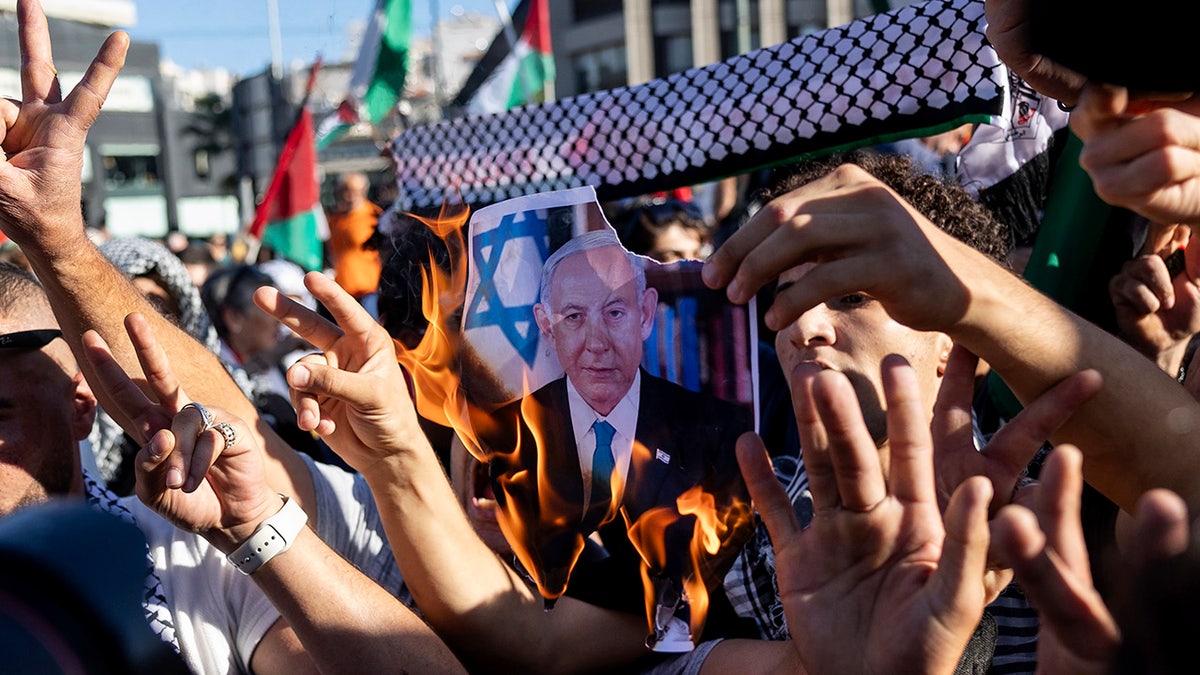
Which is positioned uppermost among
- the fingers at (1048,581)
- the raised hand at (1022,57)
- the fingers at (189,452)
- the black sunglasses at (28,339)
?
the raised hand at (1022,57)

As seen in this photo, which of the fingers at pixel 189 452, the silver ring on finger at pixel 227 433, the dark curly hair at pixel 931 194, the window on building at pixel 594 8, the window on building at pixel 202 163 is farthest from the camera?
the window on building at pixel 202 163

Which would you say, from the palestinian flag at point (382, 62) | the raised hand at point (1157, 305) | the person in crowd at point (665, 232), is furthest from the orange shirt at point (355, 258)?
the palestinian flag at point (382, 62)

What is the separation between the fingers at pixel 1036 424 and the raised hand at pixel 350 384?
2.95 feet

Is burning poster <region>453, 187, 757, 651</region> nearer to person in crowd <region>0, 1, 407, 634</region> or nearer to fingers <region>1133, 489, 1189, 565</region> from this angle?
person in crowd <region>0, 1, 407, 634</region>

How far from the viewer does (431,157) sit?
8.53 feet

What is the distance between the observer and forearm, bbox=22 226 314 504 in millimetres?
1798

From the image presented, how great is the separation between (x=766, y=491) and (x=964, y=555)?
273 millimetres

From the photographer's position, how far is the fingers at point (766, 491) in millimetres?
1350

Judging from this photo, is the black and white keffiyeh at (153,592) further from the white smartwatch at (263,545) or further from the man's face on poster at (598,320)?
the man's face on poster at (598,320)

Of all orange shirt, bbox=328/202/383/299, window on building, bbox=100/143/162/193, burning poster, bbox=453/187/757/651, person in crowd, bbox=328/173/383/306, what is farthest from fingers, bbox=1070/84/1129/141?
window on building, bbox=100/143/162/193

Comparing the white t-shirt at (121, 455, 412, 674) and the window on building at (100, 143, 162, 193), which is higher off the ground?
the window on building at (100, 143, 162, 193)

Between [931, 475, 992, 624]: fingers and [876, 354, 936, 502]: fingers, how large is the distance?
0.09 metres

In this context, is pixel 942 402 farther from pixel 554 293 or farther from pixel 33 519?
pixel 33 519

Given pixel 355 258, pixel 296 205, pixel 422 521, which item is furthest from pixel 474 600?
pixel 296 205
